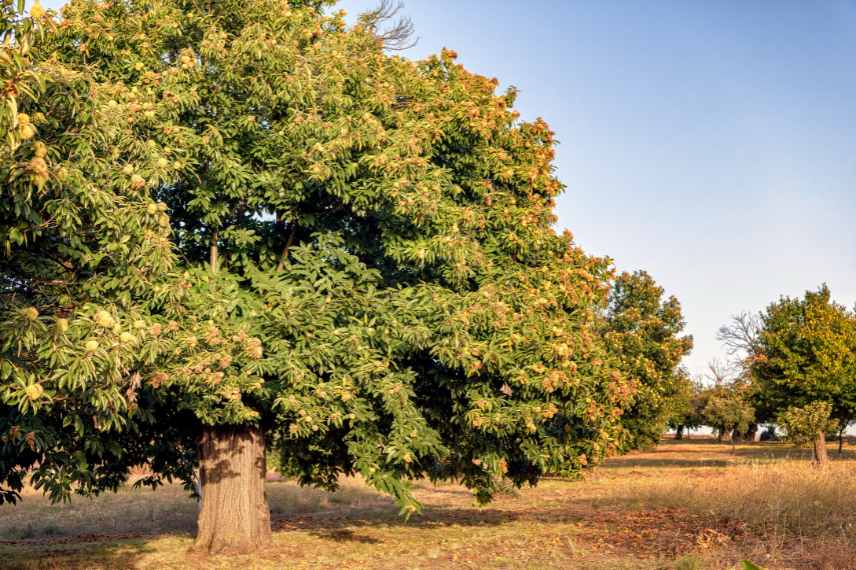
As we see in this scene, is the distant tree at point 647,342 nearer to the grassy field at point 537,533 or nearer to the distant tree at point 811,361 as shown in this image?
the distant tree at point 811,361

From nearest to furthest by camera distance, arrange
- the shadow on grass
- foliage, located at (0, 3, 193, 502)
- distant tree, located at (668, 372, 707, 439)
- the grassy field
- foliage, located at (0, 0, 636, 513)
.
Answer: foliage, located at (0, 3, 193, 502) → foliage, located at (0, 0, 636, 513) → the grassy field → the shadow on grass → distant tree, located at (668, 372, 707, 439)

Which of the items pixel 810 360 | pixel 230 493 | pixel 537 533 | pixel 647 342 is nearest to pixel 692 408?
pixel 647 342

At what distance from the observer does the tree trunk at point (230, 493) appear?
16516 mm

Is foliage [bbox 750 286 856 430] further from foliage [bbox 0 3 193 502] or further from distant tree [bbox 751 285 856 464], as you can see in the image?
foliage [bbox 0 3 193 502]

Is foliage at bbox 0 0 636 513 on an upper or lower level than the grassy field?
upper

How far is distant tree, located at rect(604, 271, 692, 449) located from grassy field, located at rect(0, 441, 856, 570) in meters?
18.8

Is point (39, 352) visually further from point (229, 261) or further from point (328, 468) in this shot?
point (328, 468)

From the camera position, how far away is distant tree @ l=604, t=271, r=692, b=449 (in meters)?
47.8

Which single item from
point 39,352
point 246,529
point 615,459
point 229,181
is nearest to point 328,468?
point 246,529

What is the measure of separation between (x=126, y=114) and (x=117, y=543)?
12.0 metres

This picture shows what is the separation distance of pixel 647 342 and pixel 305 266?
136 feet

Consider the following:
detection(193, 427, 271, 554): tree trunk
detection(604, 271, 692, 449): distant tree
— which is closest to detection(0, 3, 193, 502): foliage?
detection(193, 427, 271, 554): tree trunk

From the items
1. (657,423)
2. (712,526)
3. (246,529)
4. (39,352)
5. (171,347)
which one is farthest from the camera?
(657,423)

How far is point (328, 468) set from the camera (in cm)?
2042
